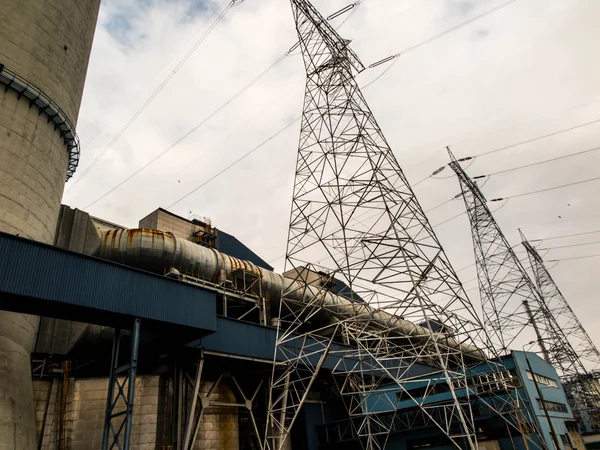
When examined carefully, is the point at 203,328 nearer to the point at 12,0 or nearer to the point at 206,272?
the point at 206,272

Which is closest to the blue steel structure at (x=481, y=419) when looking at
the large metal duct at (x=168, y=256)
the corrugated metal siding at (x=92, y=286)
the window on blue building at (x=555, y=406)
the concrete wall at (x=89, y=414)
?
the window on blue building at (x=555, y=406)

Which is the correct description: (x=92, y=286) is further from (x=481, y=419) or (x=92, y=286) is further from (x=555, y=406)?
(x=555, y=406)

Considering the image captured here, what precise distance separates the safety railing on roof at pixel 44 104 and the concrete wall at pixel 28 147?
0.30 m

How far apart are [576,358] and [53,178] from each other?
181ft

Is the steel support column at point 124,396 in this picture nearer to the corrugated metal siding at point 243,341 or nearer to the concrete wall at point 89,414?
the concrete wall at point 89,414

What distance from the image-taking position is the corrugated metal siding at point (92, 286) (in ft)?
41.0

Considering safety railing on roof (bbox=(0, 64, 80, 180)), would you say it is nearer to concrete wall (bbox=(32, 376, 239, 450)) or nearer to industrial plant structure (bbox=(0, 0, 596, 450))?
industrial plant structure (bbox=(0, 0, 596, 450))

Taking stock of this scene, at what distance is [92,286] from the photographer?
46.1 feet

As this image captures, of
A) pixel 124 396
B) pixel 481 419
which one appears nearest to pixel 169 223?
pixel 124 396

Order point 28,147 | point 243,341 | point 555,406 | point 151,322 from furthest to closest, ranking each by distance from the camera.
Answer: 1. point 555,406
2. point 243,341
3. point 28,147
4. point 151,322

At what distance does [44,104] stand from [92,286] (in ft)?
32.8

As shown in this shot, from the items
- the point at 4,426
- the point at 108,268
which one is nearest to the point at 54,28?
the point at 108,268

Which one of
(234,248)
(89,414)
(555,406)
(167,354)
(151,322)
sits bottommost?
(555,406)

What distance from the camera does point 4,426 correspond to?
12.7 meters
